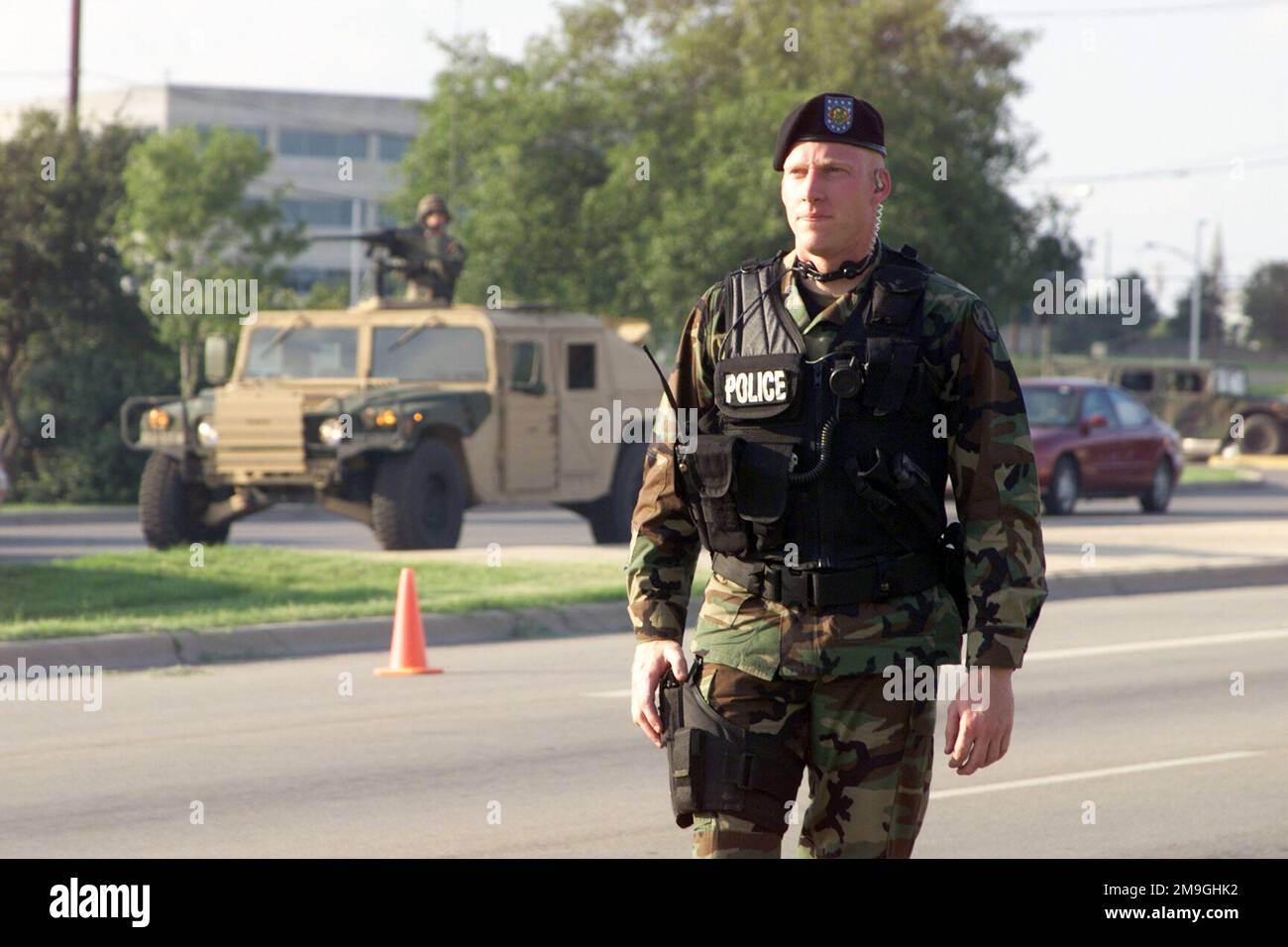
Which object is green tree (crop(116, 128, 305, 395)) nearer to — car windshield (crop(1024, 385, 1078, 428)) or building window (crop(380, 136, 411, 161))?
car windshield (crop(1024, 385, 1078, 428))

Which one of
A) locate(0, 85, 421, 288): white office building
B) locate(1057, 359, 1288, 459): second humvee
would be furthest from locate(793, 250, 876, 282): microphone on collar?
locate(0, 85, 421, 288): white office building

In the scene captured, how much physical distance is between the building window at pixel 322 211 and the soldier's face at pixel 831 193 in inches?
3735

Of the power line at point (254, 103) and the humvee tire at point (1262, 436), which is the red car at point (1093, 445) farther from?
the power line at point (254, 103)

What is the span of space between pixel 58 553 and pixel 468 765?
38.1ft

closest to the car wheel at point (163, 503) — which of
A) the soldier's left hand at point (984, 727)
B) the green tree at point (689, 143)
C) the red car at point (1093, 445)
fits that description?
the red car at point (1093, 445)

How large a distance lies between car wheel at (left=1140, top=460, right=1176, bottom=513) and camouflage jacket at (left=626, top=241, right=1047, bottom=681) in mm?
21033

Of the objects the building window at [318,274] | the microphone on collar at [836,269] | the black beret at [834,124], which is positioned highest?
the building window at [318,274]

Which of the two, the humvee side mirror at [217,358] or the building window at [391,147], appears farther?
the building window at [391,147]

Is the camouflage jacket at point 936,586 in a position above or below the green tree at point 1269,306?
below

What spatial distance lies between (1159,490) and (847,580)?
2145 centimetres

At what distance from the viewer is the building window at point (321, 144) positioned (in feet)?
314

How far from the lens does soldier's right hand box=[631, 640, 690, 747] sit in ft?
13.0

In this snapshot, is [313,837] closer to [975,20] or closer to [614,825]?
[614,825]

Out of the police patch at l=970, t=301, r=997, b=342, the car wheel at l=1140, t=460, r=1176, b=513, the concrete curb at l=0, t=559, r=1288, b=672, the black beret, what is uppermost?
the black beret
